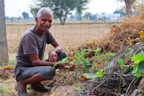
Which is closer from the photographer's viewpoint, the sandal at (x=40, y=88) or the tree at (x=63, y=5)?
the sandal at (x=40, y=88)

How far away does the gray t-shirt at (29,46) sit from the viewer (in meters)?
3.78

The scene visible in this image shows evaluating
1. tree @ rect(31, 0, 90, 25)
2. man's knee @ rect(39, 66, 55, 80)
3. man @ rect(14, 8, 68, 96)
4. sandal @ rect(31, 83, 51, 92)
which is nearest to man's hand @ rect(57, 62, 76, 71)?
man @ rect(14, 8, 68, 96)

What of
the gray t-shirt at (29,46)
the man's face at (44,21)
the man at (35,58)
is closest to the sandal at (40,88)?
the man at (35,58)

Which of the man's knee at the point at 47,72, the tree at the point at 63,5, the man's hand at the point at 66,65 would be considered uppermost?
the tree at the point at 63,5

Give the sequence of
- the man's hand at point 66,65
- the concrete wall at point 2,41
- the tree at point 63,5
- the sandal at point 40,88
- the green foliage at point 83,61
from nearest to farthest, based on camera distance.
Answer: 1. the man's hand at point 66,65
2. the green foliage at point 83,61
3. the sandal at point 40,88
4. the concrete wall at point 2,41
5. the tree at point 63,5

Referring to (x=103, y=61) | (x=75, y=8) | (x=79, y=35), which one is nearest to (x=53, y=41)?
(x=103, y=61)

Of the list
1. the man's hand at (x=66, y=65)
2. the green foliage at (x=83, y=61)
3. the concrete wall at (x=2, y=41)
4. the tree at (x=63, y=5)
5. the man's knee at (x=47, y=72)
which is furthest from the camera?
the tree at (x=63, y=5)

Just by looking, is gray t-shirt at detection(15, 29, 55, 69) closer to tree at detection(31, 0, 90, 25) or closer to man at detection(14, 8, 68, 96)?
man at detection(14, 8, 68, 96)

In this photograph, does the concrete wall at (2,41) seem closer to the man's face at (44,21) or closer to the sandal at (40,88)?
the sandal at (40,88)

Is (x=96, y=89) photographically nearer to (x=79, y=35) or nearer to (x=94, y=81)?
(x=94, y=81)

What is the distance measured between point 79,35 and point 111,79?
4.55 meters

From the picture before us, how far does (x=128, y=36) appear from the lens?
5043 mm

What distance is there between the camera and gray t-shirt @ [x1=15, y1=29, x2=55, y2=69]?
149 inches

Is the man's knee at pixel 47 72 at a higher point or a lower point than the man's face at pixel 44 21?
lower
